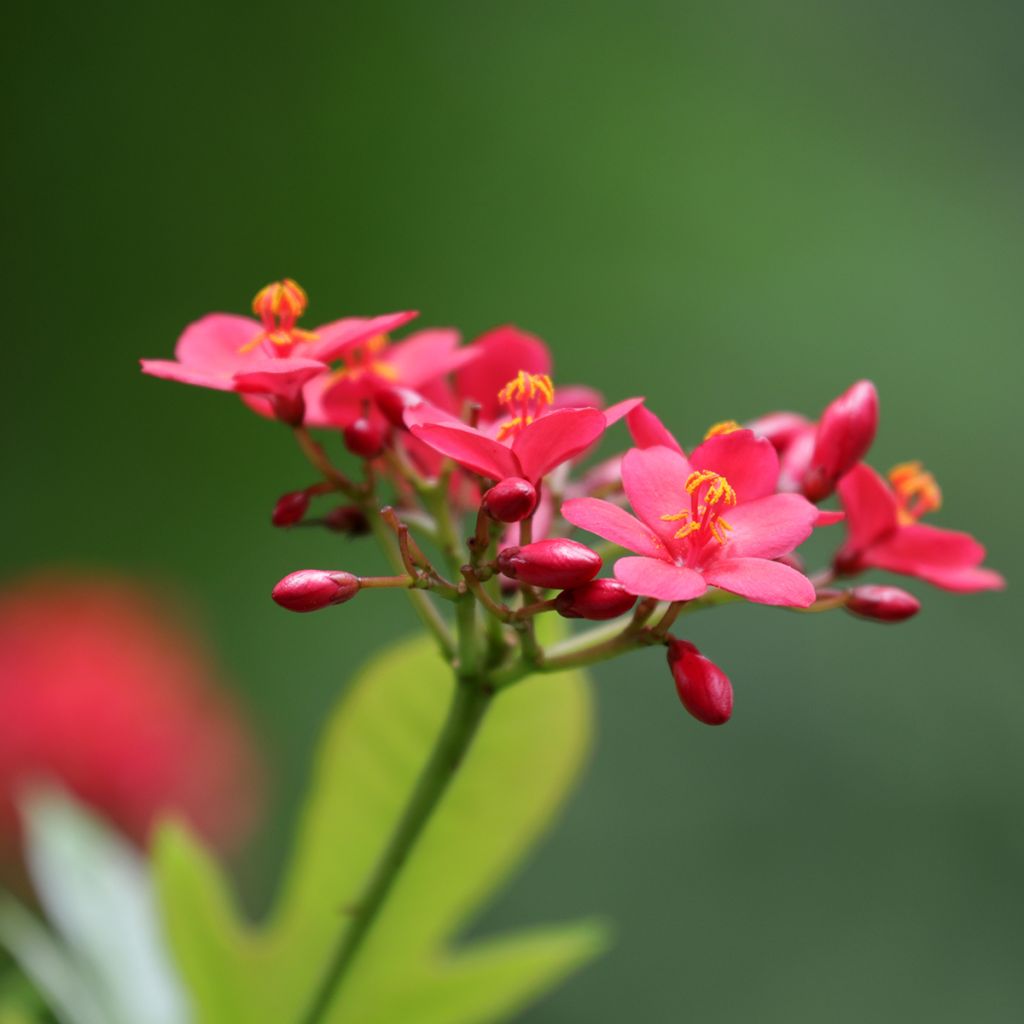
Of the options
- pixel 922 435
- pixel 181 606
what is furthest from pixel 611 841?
pixel 922 435

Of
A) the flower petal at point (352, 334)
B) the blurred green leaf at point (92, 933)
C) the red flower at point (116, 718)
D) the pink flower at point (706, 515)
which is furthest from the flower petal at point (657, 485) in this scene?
the red flower at point (116, 718)

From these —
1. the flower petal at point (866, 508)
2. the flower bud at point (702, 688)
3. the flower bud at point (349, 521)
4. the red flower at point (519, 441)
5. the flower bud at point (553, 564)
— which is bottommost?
the flower bud at point (349, 521)

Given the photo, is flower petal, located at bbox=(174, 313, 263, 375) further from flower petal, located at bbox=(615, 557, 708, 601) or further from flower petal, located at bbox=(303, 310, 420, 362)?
flower petal, located at bbox=(615, 557, 708, 601)

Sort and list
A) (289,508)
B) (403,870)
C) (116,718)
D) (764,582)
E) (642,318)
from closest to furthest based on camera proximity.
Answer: (764,582) < (289,508) < (403,870) < (116,718) < (642,318)

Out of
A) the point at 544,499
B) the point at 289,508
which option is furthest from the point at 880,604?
the point at 289,508

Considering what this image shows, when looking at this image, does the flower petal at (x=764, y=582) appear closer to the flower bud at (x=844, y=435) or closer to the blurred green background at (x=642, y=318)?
the flower bud at (x=844, y=435)

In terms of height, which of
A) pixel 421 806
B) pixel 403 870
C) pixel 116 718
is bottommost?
pixel 116 718

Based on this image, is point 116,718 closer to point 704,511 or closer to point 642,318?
point 704,511
